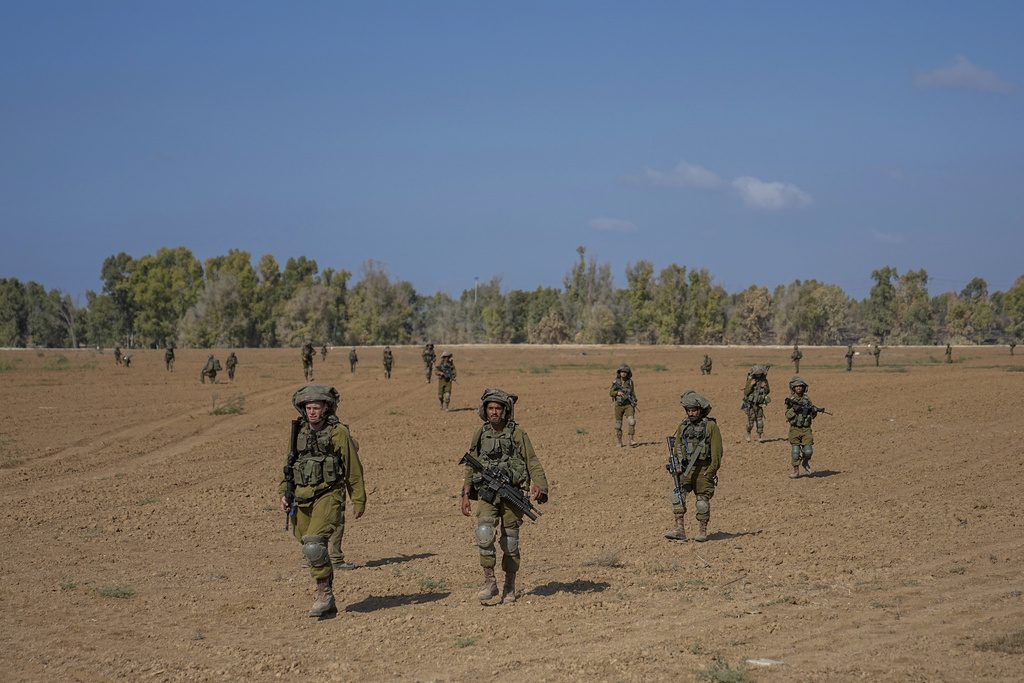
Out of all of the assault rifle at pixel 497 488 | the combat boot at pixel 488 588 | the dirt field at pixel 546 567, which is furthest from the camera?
the combat boot at pixel 488 588

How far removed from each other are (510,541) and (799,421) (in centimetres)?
989

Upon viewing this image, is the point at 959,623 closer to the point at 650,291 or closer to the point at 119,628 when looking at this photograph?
the point at 119,628

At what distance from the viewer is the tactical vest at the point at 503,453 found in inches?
411

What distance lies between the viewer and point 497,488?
33.9 ft

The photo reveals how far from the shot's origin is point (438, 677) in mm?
8383

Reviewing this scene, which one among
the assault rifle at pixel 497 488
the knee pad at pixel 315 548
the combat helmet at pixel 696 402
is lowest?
the knee pad at pixel 315 548

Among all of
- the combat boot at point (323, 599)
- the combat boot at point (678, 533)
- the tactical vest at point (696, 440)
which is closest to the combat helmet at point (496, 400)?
the combat boot at point (323, 599)

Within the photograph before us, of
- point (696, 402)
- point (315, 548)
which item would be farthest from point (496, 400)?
point (696, 402)

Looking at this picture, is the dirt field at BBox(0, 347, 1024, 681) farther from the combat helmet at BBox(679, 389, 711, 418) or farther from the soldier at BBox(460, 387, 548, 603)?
the combat helmet at BBox(679, 389, 711, 418)

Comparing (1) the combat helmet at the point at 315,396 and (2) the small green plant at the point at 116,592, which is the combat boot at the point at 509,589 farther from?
(2) the small green plant at the point at 116,592

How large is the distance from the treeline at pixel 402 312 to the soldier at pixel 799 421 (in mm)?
127324

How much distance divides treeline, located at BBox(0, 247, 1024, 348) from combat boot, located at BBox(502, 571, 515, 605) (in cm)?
13638

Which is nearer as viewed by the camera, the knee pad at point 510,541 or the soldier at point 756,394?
the knee pad at point 510,541

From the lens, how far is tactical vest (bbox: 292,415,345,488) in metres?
10.1
